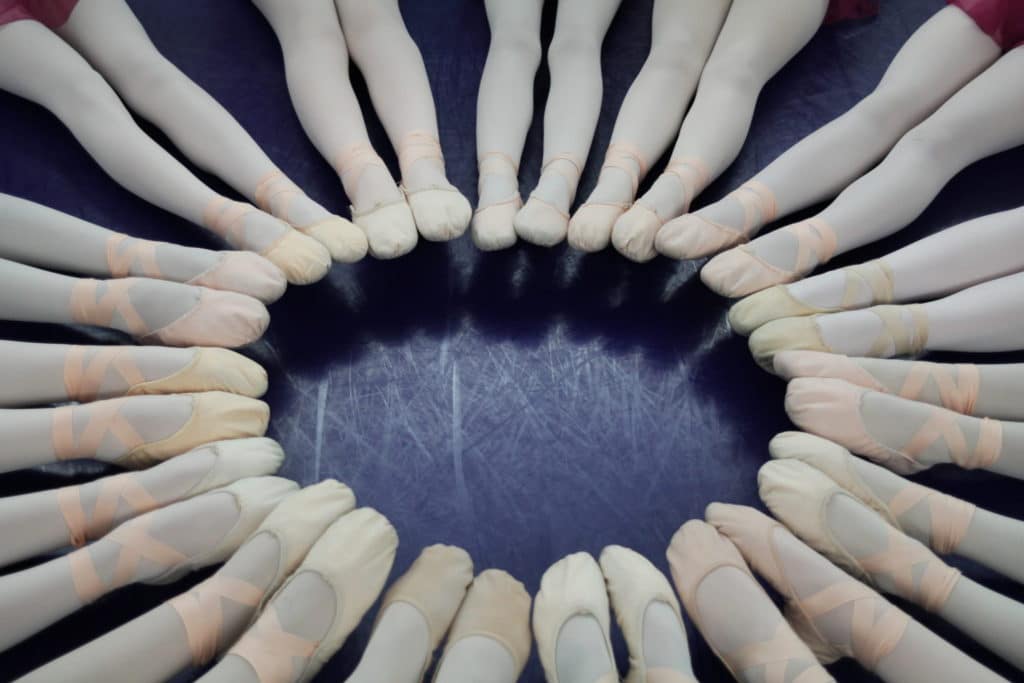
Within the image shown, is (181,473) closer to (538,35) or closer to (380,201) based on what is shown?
(380,201)

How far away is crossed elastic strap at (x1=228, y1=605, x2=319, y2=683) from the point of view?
823 millimetres

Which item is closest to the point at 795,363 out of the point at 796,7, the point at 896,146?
the point at 896,146

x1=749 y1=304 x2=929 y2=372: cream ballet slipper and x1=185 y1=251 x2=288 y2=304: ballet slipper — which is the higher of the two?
x1=185 y1=251 x2=288 y2=304: ballet slipper

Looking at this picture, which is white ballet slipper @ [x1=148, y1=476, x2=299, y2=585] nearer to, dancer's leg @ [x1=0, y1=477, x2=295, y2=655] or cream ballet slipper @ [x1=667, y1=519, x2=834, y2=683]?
dancer's leg @ [x1=0, y1=477, x2=295, y2=655]

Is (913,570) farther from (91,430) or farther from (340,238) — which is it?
(91,430)

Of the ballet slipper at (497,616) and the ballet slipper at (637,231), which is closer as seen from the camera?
the ballet slipper at (497,616)

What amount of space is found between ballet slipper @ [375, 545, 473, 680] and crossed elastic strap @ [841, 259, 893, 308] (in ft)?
1.72

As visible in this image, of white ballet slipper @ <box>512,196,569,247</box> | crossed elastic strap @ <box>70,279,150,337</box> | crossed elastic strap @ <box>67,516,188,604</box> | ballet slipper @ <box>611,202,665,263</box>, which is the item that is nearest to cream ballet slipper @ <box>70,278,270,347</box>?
crossed elastic strap @ <box>70,279,150,337</box>

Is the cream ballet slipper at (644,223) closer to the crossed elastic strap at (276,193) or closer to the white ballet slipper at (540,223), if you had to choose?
the white ballet slipper at (540,223)

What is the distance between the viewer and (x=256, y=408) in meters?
0.99

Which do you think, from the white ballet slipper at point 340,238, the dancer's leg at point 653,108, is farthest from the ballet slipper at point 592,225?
the white ballet slipper at point 340,238

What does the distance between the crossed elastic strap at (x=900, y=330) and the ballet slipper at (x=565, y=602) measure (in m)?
0.41

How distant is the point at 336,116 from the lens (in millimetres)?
1136

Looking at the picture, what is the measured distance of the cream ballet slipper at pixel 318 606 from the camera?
83cm
